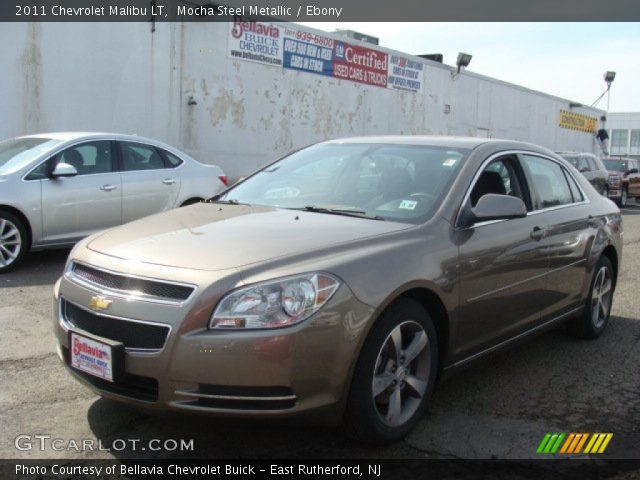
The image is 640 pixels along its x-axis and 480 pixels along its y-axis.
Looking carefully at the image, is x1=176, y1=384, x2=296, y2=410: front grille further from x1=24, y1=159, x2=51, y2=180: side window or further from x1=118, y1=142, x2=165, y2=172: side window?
x1=118, y1=142, x2=165, y2=172: side window

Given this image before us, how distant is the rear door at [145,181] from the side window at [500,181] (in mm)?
5281

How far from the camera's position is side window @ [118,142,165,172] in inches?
339

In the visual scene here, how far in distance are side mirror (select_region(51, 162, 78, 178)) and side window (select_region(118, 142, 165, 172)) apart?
0.85 metres

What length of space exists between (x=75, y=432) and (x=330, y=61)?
16.8 metres

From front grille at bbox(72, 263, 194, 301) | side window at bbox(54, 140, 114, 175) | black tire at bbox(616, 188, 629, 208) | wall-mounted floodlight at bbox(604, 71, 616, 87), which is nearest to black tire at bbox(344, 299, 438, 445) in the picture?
front grille at bbox(72, 263, 194, 301)

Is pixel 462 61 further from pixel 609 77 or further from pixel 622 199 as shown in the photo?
pixel 609 77

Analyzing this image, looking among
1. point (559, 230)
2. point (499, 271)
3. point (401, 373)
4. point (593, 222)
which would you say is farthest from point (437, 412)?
point (593, 222)

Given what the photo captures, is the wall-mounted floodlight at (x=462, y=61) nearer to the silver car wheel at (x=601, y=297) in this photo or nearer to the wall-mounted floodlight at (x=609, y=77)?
the wall-mounted floodlight at (x=609, y=77)

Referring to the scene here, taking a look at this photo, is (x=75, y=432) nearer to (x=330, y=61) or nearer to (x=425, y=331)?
(x=425, y=331)

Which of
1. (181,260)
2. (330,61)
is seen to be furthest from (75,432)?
(330,61)

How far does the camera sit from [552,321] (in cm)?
487

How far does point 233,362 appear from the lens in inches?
114

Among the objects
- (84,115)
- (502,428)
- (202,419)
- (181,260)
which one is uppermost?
(84,115)

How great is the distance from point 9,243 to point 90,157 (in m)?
1.43
